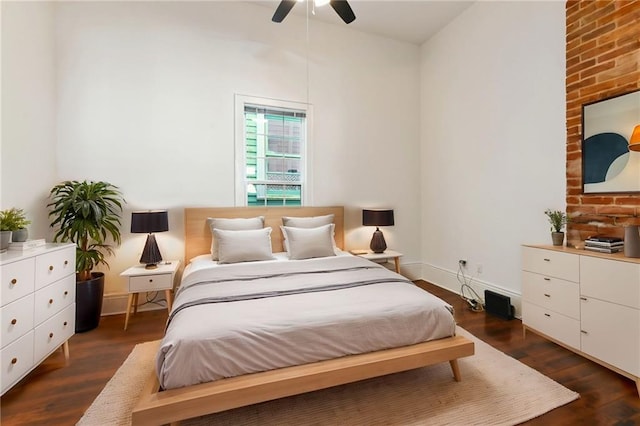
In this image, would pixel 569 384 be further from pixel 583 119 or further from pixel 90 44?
pixel 90 44

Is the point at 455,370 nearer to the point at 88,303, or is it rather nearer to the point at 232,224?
the point at 232,224

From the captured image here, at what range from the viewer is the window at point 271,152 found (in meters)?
3.58

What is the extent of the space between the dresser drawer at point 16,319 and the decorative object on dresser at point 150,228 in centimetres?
111

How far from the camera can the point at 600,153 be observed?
7.65 ft

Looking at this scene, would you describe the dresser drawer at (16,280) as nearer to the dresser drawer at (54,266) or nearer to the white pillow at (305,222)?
the dresser drawer at (54,266)

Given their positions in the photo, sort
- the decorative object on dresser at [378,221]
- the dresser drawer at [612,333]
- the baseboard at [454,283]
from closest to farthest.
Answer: the dresser drawer at [612,333]
the baseboard at [454,283]
the decorative object on dresser at [378,221]

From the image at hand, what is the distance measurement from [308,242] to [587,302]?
2303mm

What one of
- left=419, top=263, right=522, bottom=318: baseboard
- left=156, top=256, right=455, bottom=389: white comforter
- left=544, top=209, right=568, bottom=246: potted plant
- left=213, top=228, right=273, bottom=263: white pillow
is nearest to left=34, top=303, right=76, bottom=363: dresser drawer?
left=156, top=256, right=455, bottom=389: white comforter

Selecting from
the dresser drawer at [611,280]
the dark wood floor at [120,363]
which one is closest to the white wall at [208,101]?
the dark wood floor at [120,363]

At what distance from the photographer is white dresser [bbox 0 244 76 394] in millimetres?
1641

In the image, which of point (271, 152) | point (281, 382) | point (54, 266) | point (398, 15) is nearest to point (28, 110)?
point (54, 266)

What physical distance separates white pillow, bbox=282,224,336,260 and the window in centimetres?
74

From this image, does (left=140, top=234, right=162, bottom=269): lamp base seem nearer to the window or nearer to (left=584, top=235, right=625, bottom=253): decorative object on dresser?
the window

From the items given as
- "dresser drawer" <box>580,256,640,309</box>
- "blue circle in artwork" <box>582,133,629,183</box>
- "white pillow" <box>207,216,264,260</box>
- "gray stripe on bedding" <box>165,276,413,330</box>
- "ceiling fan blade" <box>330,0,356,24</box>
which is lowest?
"gray stripe on bedding" <box>165,276,413,330</box>
